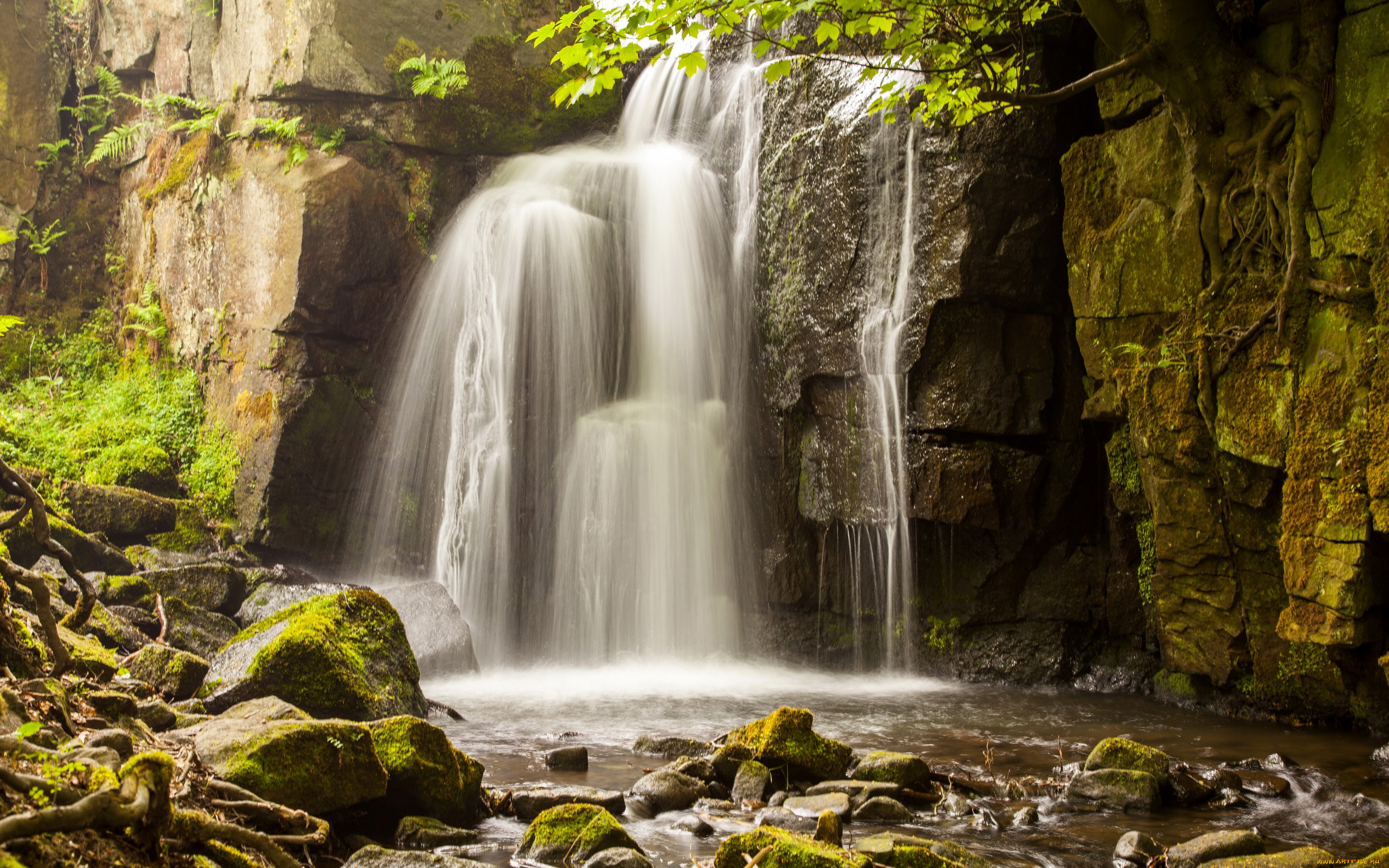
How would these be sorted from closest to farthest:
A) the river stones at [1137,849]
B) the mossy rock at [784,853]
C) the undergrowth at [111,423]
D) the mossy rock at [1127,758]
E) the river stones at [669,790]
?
the mossy rock at [784,853] → the river stones at [1137,849] → the river stones at [669,790] → the mossy rock at [1127,758] → the undergrowth at [111,423]

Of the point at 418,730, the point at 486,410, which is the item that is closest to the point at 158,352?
the point at 486,410

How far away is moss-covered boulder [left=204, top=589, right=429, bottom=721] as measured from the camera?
627 centimetres

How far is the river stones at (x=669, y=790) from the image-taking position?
566cm

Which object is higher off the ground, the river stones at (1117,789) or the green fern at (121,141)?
the green fern at (121,141)

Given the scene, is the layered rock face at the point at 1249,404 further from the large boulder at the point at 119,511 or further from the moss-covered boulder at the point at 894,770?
the large boulder at the point at 119,511

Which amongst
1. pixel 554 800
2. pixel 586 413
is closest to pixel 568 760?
pixel 554 800

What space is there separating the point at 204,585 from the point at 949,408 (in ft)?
26.8

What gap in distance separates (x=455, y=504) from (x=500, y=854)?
848 centimetres

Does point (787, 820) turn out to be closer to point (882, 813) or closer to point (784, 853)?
point (882, 813)

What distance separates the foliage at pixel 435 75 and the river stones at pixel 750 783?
36.9ft

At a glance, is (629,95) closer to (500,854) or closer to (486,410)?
(486,410)

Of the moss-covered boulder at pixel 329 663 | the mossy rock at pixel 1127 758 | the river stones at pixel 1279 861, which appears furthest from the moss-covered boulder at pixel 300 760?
the mossy rock at pixel 1127 758

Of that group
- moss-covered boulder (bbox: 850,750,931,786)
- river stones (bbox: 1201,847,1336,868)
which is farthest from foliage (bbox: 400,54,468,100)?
river stones (bbox: 1201,847,1336,868)

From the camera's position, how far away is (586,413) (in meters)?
13.1
